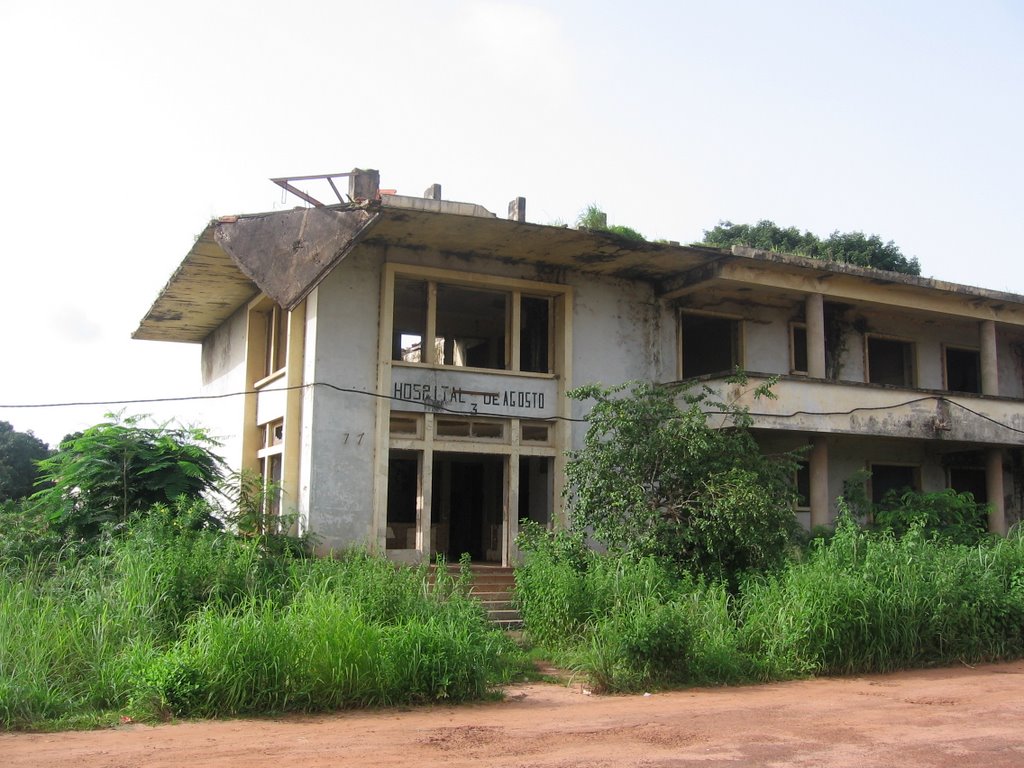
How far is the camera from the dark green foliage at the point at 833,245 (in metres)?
35.6

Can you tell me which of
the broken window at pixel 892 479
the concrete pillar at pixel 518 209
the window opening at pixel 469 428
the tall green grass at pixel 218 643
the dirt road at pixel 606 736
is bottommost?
the dirt road at pixel 606 736

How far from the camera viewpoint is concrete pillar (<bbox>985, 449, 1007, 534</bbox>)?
1889 cm

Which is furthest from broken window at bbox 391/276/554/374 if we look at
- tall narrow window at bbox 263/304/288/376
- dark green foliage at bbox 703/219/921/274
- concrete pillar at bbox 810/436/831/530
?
dark green foliage at bbox 703/219/921/274

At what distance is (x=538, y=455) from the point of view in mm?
15977

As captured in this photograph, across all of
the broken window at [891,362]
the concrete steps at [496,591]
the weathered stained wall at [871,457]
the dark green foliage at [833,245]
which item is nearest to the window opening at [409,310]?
the concrete steps at [496,591]

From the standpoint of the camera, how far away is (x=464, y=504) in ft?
64.7

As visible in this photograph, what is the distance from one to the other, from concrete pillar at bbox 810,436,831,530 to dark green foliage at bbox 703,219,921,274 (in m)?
19.3

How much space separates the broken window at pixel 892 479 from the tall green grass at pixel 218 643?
1126cm

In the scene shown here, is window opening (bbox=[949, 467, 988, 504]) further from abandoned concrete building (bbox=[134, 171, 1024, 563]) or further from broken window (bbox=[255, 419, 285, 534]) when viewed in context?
broken window (bbox=[255, 419, 285, 534])

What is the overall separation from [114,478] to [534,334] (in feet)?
23.9

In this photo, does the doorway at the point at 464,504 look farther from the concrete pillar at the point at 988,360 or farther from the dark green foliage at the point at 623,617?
the concrete pillar at the point at 988,360

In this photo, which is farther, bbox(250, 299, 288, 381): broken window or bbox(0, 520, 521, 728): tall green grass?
bbox(250, 299, 288, 381): broken window

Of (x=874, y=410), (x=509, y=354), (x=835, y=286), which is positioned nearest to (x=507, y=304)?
(x=509, y=354)

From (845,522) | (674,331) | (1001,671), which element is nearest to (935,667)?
(1001,671)
